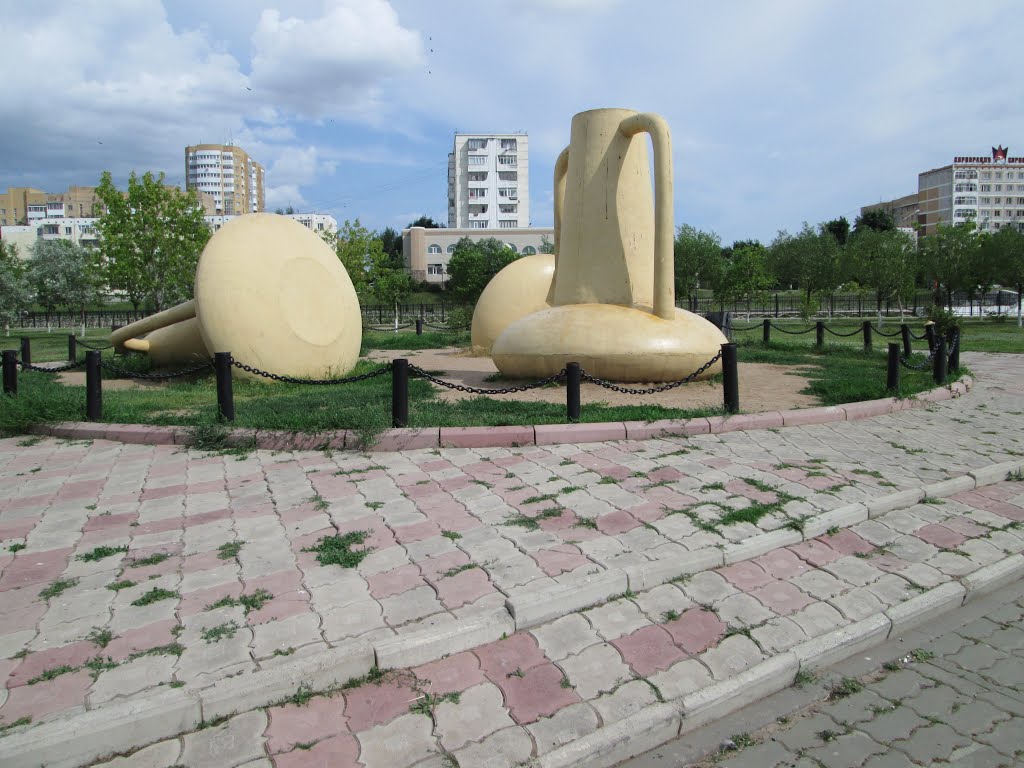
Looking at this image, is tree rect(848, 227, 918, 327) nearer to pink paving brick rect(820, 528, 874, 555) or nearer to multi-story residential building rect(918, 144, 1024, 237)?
pink paving brick rect(820, 528, 874, 555)

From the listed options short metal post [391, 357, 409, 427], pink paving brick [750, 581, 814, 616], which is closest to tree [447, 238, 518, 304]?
short metal post [391, 357, 409, 427]

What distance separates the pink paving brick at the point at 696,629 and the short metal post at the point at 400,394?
399cm

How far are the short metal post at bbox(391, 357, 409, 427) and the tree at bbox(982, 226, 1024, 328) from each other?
29380mm

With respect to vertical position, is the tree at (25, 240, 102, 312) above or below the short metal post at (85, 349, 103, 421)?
above

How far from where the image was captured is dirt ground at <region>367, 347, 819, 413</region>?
8766 millimetres

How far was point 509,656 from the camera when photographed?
3.35 m

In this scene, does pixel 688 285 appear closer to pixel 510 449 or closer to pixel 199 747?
pixel 510 449

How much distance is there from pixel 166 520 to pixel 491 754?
10.6 feet

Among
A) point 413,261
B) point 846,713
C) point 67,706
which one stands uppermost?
point 413,261

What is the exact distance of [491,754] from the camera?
273cm

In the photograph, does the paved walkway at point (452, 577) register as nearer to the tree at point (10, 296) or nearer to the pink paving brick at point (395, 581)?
the pink paving brick at point (395, 581)

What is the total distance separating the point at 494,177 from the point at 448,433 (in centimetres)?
8518

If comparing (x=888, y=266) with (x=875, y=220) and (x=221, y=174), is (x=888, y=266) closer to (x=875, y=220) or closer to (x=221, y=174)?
(x=875, y=220)

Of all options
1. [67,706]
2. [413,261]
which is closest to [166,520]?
[67,706]
